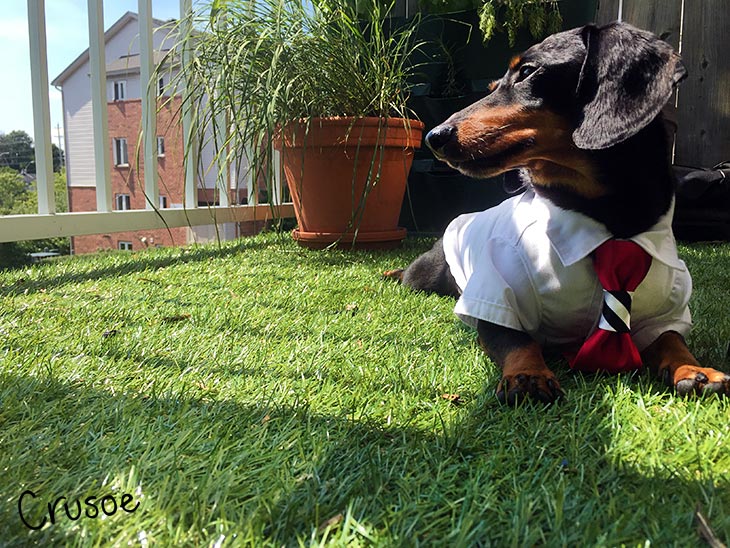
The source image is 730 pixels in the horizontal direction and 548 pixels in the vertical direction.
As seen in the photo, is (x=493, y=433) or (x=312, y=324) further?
(x=312, y=324)

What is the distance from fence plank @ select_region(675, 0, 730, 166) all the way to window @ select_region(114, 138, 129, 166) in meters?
18.2

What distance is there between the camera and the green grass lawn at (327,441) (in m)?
0.73

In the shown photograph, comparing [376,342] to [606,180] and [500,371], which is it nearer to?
[500,371]

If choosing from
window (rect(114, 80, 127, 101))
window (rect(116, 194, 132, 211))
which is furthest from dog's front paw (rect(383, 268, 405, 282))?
window (rect(116, 194, 132, 211))

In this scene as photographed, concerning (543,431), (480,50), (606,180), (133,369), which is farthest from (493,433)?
(480,50)

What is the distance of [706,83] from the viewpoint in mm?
3852

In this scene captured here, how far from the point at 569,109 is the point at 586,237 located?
1.10 feet

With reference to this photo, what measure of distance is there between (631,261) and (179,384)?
3.52 ft

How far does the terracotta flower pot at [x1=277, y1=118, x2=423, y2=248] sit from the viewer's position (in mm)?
3076

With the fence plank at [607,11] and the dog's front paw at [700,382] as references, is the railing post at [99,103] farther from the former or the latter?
the fence plank at [607,11]

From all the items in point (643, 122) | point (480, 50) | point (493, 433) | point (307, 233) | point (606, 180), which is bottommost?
point (493, 433)

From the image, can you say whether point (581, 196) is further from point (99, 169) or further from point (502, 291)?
point (99, 169)

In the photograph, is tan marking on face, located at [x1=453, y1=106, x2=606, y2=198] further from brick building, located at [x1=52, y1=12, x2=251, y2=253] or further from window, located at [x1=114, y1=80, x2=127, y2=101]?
window, located at [x1=114, y1=80, x2=127, y2=101]

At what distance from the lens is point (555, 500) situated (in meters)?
0.79
